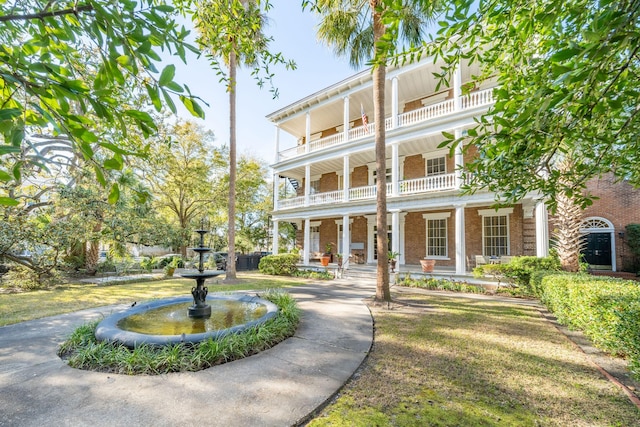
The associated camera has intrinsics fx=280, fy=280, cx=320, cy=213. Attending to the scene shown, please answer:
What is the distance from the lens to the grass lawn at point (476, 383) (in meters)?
2.74

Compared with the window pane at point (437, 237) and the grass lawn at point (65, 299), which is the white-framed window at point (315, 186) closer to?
the window pane at point (437, 237)

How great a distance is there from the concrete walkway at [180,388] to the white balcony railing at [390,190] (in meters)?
8.87

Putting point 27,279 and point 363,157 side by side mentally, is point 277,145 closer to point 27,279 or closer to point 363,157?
point 363,157

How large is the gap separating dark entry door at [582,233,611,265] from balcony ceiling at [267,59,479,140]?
426 inches

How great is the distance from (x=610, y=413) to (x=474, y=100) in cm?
1194

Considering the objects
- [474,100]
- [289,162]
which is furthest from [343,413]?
[289,162]

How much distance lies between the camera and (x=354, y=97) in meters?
15.8

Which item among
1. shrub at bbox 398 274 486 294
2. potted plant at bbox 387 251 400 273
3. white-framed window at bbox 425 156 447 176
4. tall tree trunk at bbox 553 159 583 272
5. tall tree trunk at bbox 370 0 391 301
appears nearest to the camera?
tall tree trunk at bbox 370 0 391 301

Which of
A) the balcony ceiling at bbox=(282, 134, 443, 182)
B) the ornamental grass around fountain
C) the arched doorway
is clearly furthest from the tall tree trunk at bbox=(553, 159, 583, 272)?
the ornamental grass around fountain

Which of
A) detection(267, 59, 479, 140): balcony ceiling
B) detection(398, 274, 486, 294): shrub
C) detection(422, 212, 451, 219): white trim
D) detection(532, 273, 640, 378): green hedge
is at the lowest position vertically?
detection(398, 274, 486, 294): shrub

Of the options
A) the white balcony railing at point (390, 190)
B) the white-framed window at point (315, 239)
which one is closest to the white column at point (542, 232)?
the white balcony railing at point (390, 190)

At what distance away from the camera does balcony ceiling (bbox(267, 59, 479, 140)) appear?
13.3 meters

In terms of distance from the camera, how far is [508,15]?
2676 mm

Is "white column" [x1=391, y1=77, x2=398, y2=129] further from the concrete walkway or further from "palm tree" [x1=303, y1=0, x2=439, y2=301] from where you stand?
the concrete walkway
